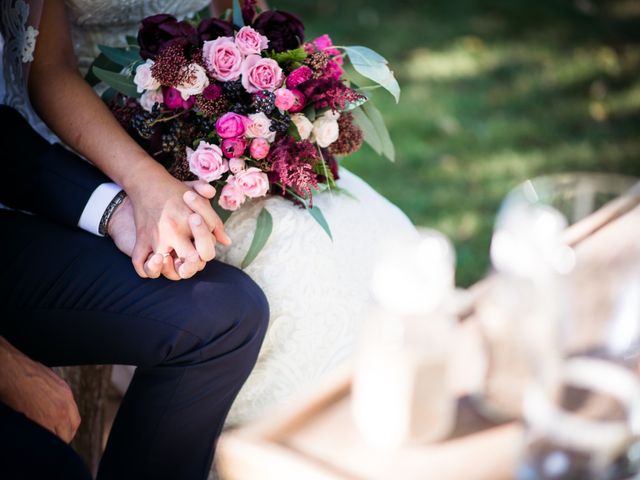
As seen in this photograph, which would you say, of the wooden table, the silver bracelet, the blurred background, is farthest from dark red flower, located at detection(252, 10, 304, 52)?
the blurred background

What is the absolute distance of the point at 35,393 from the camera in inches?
58.5

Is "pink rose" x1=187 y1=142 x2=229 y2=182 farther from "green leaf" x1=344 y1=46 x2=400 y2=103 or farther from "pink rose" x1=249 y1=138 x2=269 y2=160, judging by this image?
"green leaf" x1=344 y1=46 x2=400 y2=103

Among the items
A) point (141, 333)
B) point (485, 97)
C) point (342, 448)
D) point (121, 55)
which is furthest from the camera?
point (485, 97)

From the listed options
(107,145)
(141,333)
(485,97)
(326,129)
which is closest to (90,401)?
(141,333)

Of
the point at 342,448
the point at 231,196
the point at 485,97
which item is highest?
the point at 231,196

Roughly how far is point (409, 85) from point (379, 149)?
8.04 feet

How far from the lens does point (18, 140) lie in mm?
1766

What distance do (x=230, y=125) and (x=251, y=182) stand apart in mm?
126

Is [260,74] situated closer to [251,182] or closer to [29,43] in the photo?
[251,182]

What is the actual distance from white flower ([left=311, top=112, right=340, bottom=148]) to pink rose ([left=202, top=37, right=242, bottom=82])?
21cm

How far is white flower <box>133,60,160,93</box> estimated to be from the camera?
5.65ft

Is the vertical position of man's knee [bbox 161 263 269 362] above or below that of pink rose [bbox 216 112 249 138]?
below

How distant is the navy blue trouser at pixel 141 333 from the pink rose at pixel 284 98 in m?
0.38

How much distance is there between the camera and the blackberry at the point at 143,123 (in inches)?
69.9
